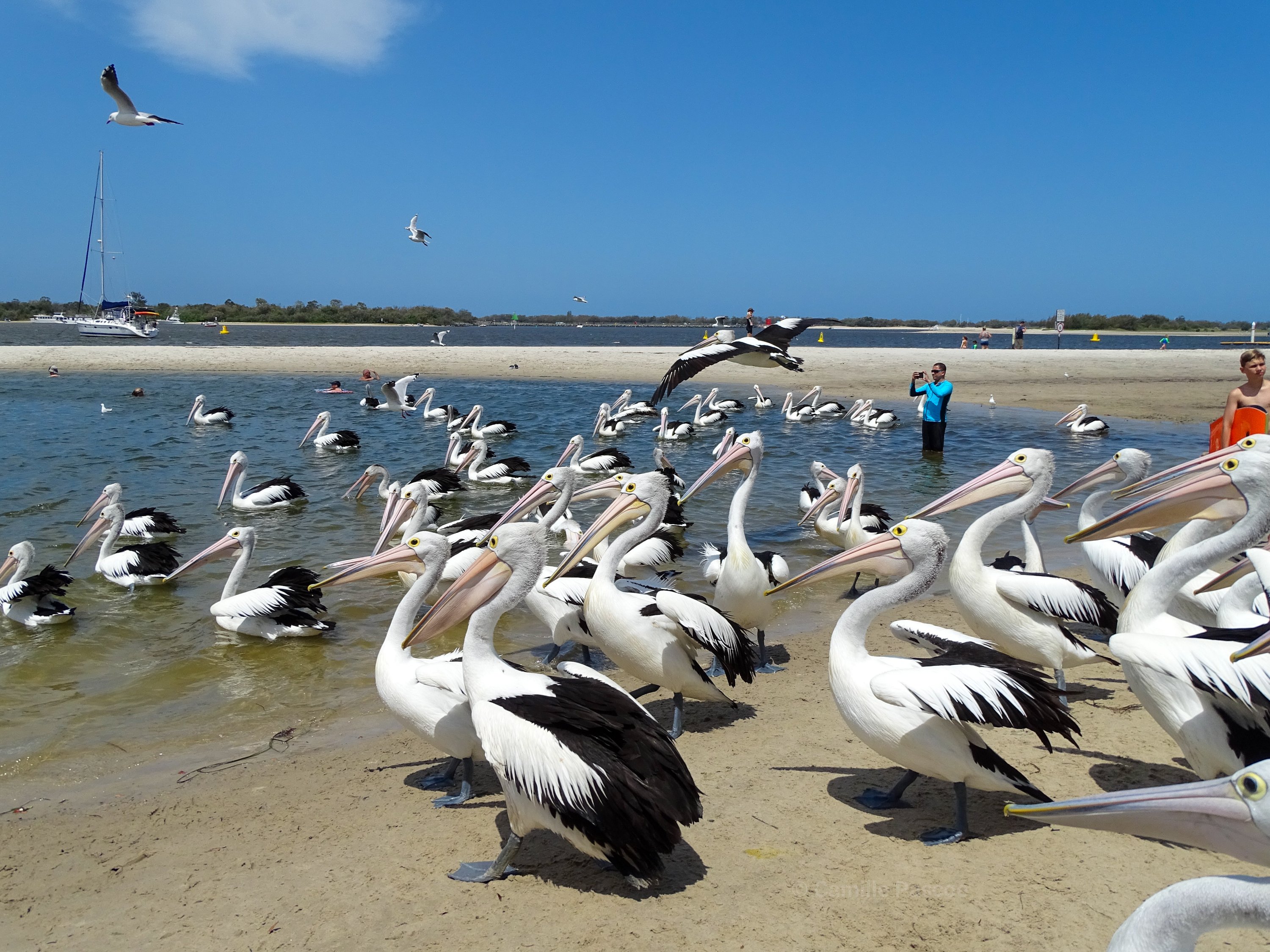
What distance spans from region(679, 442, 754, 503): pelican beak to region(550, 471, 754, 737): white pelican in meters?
1.76

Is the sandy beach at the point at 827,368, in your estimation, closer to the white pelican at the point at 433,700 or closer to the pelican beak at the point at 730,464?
the pelican beak at the point at 730,464

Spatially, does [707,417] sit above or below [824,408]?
below

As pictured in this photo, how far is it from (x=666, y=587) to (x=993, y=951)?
309cm

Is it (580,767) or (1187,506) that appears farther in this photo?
(1187,506)

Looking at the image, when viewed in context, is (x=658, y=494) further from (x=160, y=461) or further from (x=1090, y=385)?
(x=1090, y=385)

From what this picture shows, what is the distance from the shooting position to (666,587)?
5.24 metres

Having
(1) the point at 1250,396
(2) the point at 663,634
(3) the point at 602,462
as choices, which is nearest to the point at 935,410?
(3) the point at 602,462

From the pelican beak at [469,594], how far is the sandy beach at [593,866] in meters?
0.74

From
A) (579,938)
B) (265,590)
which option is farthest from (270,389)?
(579,938)

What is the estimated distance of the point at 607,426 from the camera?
597 inches

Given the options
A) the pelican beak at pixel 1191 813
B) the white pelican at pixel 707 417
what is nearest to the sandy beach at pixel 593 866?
the pelican beak at pixel 1191 813

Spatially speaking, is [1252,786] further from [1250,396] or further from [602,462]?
[602,462]

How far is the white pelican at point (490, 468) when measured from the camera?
1126 centimetres

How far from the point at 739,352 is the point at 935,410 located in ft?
19.1
